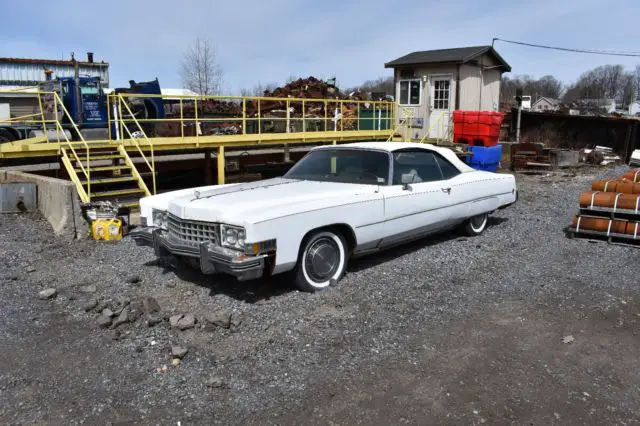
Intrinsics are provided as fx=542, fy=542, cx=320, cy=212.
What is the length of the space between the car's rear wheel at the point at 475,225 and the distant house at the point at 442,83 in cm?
1069

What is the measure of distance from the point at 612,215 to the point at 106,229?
7021 millimetres

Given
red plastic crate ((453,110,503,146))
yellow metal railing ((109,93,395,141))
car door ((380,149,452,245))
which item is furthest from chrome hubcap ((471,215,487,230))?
red plastic crate ((453,110,503,146))

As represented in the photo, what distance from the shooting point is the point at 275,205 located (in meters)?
5.04

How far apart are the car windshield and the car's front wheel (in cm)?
94

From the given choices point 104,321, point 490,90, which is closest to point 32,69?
point 490,90

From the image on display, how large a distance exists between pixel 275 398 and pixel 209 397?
1.41 feet

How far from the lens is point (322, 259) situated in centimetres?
538

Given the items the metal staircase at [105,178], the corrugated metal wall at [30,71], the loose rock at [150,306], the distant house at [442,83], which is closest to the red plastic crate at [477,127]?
the distant house at [442,83]

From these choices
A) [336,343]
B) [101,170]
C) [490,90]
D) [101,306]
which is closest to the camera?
[336,343]

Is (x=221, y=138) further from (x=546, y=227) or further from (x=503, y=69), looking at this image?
(x=503, y=69)

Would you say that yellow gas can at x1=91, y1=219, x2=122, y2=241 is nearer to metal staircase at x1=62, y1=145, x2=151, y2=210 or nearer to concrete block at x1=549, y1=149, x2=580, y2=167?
metal staircase at x1=62, y1=145, x2=151, y2=210

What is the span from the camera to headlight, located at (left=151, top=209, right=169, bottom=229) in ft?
19.2

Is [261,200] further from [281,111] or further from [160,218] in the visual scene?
[281,111]

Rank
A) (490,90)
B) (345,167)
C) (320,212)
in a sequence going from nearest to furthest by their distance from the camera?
(320,212) → (345,167) → (490,90)
